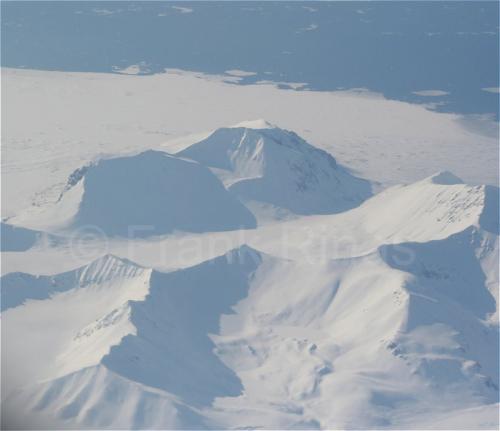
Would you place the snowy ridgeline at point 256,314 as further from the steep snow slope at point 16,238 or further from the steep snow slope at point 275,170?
the steep snow slope at point 275,170

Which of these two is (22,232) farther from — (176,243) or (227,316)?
(227,316)

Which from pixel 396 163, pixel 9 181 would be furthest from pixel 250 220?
pixel 396 163

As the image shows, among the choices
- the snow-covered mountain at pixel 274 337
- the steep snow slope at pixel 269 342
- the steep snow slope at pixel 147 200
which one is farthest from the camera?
the steep snow slope at pixel 147 200

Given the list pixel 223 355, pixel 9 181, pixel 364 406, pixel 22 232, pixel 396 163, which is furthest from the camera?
pixel 396 163

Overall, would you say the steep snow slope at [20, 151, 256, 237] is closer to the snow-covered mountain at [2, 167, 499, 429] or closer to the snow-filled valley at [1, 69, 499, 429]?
the snow-filled valley at [1, 69, 499, 429]

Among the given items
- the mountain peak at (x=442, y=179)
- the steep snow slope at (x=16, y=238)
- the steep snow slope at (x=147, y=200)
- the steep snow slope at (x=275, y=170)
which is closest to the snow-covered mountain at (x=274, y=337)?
the steep snow slope at (x=16, y=238)

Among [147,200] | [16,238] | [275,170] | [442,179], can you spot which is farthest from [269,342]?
[442,179]
